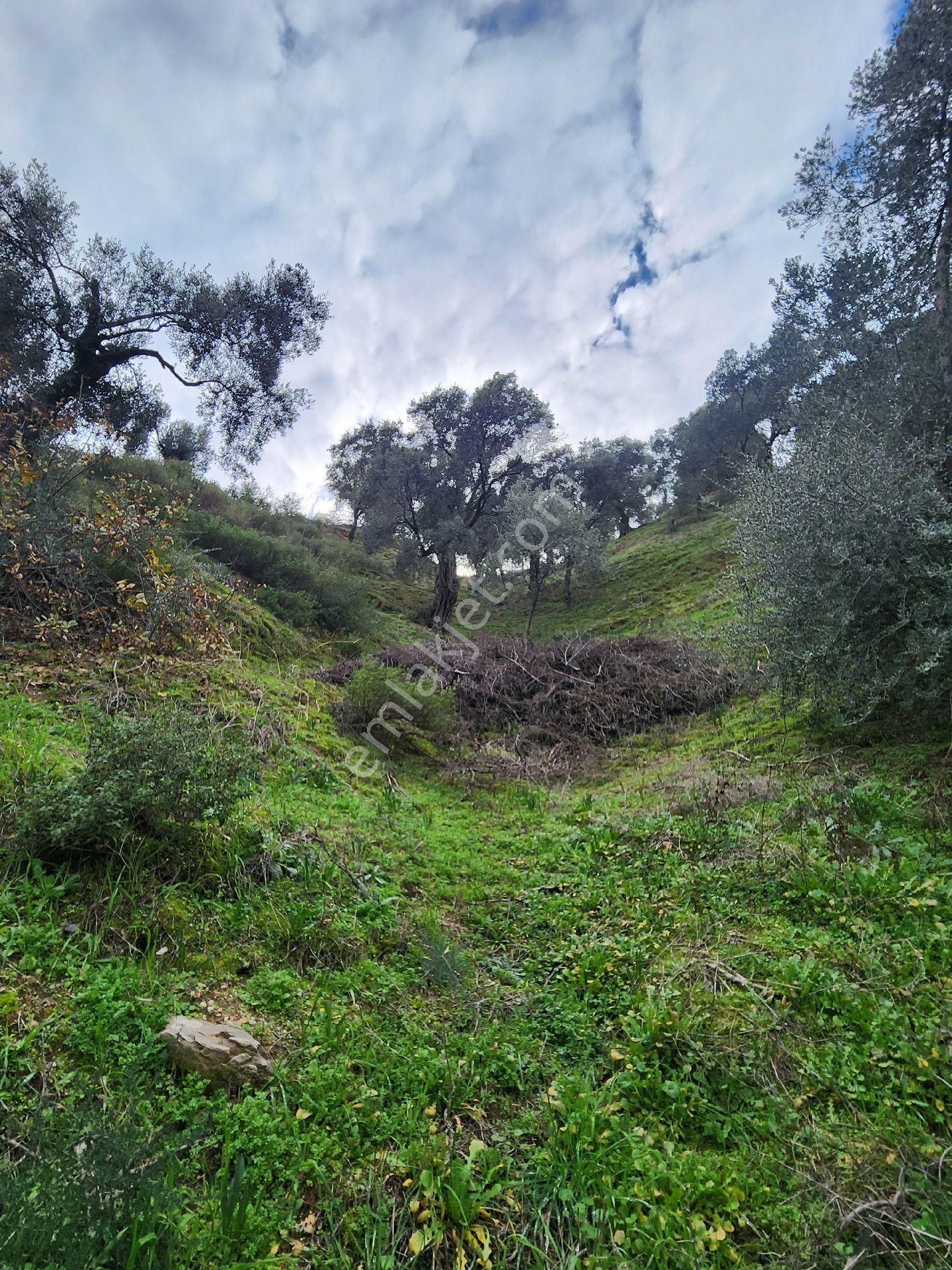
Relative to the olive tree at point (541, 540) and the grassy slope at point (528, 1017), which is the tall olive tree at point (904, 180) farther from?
the olive tree at point (541, 540)

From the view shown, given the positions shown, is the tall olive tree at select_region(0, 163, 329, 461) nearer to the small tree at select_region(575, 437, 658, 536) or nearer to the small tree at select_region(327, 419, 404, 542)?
the small tree at select_region(327, 419, 404, 542)

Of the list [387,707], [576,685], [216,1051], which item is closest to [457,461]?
[576,685]

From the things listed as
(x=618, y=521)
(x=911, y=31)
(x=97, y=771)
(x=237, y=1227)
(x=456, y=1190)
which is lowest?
(x=456, y=1190)

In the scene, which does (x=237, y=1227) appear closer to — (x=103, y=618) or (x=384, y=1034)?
(x=384, y=1034)

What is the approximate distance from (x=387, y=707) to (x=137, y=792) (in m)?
4.40

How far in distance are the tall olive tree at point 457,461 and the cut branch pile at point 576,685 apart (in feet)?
33.8

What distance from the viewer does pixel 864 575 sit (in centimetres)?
489

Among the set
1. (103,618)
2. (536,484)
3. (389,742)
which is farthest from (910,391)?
(536,484)

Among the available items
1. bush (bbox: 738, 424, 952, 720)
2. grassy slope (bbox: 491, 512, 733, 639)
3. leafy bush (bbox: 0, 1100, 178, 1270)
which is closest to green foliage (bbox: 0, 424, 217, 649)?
leafy bush (bbox: 0, 1100, 178, 1270)

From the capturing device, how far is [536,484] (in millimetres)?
22453

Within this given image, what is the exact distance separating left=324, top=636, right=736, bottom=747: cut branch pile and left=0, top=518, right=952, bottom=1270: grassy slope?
3.78 m

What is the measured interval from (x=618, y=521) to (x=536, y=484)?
468 inches

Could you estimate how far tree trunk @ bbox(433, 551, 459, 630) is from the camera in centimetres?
1966

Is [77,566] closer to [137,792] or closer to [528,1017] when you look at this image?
[137,792]
